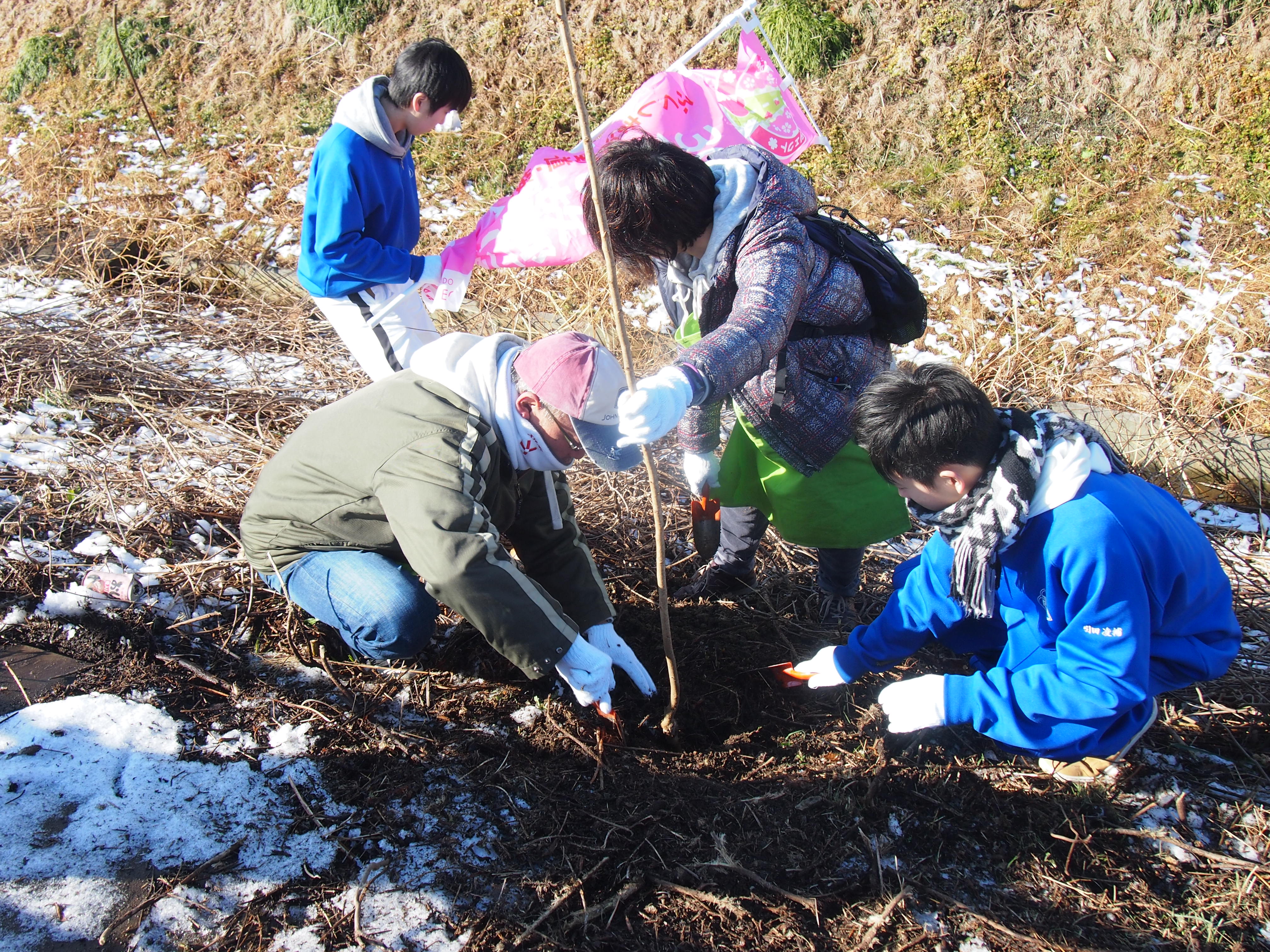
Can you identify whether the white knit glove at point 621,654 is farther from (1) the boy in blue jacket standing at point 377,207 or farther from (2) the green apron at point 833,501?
(1) the boy in blue jacket standing at point 377,207

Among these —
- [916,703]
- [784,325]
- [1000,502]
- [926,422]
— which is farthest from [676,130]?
[916,703]

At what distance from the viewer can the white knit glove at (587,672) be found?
6.96ft

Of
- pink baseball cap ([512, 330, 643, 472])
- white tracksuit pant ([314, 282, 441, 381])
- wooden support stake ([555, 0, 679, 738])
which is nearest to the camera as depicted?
wooden support stake ([555, 0, 679, 738])

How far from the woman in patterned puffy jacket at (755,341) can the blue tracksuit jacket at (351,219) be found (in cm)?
116

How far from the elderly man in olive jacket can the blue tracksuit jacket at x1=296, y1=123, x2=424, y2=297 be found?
951 millimetres

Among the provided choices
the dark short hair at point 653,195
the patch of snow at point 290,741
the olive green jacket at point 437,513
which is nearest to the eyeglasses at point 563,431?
the olive green jacket at point 437,513

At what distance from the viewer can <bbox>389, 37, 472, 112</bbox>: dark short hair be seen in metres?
2.77

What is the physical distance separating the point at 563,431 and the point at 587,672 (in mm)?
665

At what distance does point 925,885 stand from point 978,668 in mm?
817

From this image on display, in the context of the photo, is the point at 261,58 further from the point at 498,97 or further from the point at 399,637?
the point at 399,637

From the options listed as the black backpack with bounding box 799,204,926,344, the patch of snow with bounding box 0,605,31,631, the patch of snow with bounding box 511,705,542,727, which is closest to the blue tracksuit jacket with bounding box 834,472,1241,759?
the black backpack with bounding box 799,204,926,344

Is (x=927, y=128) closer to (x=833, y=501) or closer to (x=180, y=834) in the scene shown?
(x=833, y=501)

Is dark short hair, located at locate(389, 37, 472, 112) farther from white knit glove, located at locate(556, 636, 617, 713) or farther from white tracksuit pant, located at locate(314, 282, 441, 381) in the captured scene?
white knit glove, located at locate(556, 636, 617, 713)

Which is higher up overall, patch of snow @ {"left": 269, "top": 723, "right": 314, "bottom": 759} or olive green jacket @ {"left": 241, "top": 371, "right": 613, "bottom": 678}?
olive green jacket @ {"left": 241, "top": 371, "right": 613, "bottom": 678}
